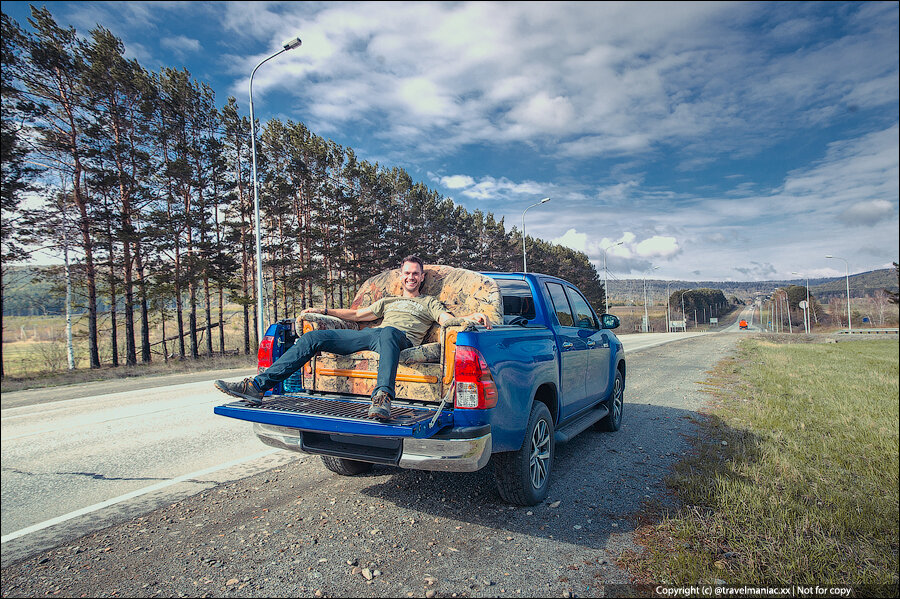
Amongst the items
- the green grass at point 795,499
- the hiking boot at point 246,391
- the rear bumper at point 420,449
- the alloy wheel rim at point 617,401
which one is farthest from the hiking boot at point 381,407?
the alloy wheel rim at point 617,401

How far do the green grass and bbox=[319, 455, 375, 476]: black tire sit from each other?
8.27 ft

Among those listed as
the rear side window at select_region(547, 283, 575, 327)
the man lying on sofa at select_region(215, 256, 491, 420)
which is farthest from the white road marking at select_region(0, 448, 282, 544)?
the rear side window at select_region(547, 283, 575, 327)

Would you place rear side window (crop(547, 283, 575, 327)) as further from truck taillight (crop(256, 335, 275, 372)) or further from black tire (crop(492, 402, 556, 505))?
truck taillight (crop(256, 335, 275, 372))

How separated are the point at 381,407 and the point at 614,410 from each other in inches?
170

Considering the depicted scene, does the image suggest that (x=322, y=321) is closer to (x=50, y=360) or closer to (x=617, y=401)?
(x=617, y=401)

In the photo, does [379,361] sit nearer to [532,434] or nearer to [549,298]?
[532,434]

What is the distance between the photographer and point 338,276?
33031 millimetres

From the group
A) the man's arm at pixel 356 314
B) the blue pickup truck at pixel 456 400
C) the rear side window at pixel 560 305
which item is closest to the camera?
the blue pickup truck at pixel 456 400

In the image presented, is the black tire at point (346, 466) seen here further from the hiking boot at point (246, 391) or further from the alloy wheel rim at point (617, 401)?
the alloy wheel rim at point (617, 401)

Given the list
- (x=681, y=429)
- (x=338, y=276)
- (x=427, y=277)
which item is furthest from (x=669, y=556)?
(x=338, y=276)

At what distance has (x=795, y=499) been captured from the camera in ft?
12.2

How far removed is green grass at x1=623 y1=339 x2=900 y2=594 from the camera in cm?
273

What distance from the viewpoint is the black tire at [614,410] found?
634cm

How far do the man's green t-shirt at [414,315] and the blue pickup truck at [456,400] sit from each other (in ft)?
1.21
